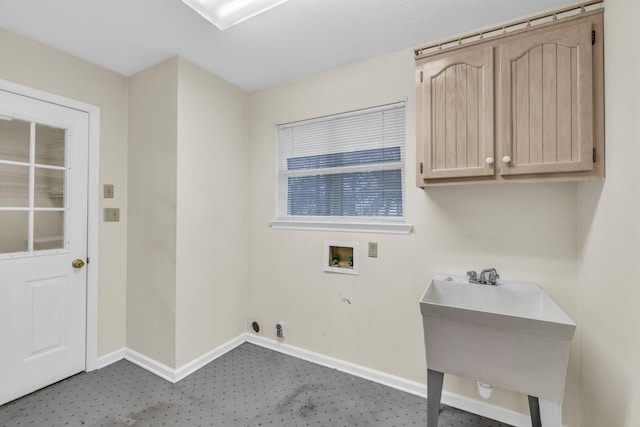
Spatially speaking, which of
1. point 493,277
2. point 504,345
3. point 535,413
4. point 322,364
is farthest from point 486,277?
point 322,364

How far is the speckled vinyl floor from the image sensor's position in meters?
1.76

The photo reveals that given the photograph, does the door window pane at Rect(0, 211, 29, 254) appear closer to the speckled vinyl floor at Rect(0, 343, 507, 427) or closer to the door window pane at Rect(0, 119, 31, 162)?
the door window pane at Rect(0, 119, 31, 162)

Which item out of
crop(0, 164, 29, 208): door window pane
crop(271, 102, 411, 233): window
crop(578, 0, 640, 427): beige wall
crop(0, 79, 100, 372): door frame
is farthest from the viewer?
crop(0, 79, 100, 372): door frame

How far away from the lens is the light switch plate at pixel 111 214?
2400 mm

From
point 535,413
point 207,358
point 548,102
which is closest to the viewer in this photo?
point 548,102

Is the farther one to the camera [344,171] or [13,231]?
[344,171]

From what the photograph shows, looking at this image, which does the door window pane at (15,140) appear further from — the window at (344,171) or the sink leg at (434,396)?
the sink leg at (434,396)

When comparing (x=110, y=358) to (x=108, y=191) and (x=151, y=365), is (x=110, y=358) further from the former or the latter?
(x=108, y=191)

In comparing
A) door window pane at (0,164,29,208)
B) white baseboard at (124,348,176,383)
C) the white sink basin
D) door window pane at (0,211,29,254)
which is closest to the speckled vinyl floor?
white baseboard at (124,348,176,383)

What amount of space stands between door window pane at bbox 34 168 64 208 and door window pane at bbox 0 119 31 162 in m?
0.14

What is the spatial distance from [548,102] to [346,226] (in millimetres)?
1443

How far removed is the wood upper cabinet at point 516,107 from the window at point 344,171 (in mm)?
431

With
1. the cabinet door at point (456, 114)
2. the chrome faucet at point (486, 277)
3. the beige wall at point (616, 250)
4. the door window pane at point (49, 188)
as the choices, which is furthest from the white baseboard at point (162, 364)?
the beige wall at point (616, 250)

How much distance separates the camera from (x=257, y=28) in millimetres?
1862
